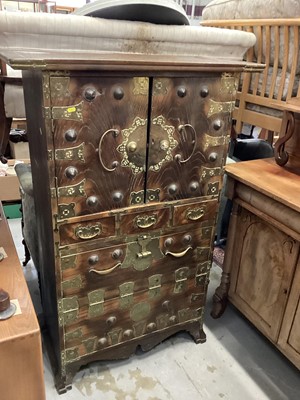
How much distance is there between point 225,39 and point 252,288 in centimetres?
107

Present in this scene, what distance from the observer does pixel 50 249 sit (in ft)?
4.25

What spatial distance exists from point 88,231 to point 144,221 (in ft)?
0.71

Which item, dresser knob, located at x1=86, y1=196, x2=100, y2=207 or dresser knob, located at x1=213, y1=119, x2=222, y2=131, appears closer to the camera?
dresser knob, located at x1=86, y1=196, x2=100, y2=207

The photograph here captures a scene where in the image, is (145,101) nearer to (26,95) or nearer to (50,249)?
(26,95)

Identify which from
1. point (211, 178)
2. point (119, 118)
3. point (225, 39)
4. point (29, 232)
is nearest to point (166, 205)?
point (211, 178)

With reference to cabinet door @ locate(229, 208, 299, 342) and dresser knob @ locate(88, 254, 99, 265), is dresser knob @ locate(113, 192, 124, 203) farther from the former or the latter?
cabinet door @ locate(229, 208, 299, 342)

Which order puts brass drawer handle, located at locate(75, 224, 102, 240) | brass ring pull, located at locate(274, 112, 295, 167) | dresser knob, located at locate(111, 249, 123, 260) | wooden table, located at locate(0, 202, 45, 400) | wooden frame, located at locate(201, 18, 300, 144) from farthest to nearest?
wooden frame, located at locate(201, 18, 300, 144) → brass ring pull, located at locate(274, 112, 295, 167) → dresser knob, located at locate(111, 249, 123, 260) → brass drawer handle, located at locate(75, 224, 102, 240) → wooden table, located at locate(0, 202, 45, 400)

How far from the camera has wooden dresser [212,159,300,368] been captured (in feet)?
4.60

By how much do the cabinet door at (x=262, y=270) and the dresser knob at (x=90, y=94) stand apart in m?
0.90

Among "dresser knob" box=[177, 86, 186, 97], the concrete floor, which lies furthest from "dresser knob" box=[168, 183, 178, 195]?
the concrete floor

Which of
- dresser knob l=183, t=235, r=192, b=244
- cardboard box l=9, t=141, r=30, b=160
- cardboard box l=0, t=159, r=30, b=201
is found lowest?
cardboard box l=0, t=159, r=30, b=201

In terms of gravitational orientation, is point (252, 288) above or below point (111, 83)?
below

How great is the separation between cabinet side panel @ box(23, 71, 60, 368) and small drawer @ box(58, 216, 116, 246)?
51 mm

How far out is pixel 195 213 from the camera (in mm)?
1444
